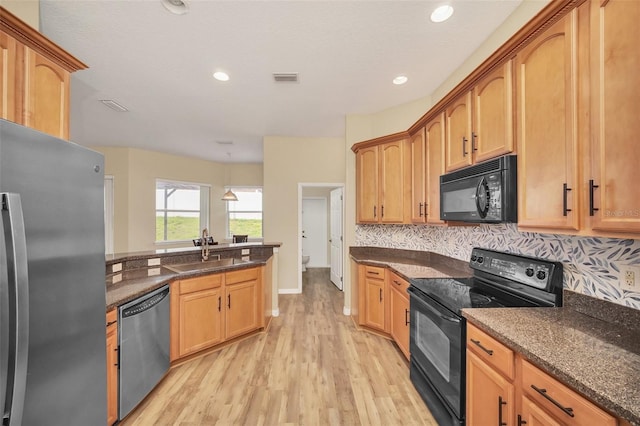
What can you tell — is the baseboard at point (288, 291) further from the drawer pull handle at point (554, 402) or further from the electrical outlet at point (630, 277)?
the electrical outlet at point (630, 277)

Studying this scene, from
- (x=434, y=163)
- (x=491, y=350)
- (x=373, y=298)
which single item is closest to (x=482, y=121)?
(x=434, y=163)

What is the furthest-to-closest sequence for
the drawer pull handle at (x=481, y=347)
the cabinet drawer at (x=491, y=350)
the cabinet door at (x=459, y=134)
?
1. the cabinet door at (x=459, y=134)
2. the drawer pull handle at (x=481, y=347)
3. the cabinet drawer at (x=491, y=350)

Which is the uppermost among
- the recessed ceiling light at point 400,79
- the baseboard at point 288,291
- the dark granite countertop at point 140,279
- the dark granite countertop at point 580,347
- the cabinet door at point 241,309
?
the recessed ceiling light at point 400,79

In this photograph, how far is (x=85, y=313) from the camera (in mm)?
1180

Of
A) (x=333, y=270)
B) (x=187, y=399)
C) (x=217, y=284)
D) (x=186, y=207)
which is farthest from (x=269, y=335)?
Result: (x=186, y=207)

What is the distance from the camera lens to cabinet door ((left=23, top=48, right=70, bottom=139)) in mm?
1491

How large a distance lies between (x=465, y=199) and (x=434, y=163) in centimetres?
74

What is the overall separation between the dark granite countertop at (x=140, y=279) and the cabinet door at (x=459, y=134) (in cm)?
236

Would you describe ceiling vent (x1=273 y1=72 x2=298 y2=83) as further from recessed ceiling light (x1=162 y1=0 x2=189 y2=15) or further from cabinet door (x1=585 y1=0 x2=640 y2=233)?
cabinet door (x1=585 y1=0 x2=640 y2=233)

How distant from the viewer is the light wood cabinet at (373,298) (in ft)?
10.1

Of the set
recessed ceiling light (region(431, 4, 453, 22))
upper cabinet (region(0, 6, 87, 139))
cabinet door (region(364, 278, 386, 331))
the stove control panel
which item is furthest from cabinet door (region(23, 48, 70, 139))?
the stove control panel

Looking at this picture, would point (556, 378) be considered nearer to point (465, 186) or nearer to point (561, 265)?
point (561, 265)

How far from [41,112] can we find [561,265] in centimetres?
324

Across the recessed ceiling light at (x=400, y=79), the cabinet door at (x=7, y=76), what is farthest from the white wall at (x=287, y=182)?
the cabinet door at (x=7, y=76)
